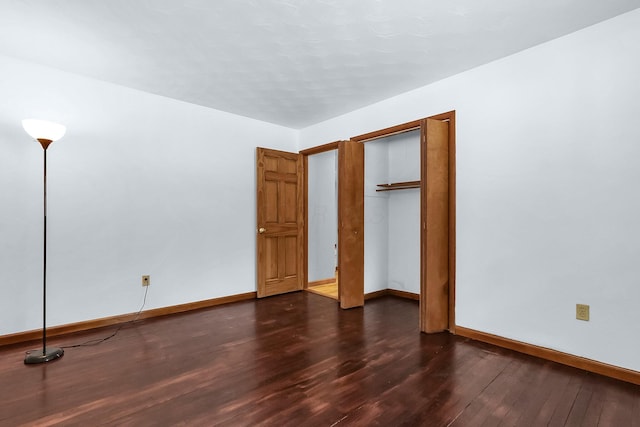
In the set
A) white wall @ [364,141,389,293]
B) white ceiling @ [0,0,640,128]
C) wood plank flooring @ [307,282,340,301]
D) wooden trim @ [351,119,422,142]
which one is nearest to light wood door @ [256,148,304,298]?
wood plank flooring @ [307,282,340,301]

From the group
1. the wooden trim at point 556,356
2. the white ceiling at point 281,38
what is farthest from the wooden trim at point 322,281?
the white ceiling at point 281,38

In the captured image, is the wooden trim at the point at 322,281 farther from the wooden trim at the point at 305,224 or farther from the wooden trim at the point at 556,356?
the wooden trim at the point at 556,356

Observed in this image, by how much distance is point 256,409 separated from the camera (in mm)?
1812

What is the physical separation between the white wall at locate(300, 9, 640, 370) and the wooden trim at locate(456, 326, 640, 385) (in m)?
0.05

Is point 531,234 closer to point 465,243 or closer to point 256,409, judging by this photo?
point 465,243

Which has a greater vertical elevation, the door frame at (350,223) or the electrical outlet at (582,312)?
the door frame at (350,223)

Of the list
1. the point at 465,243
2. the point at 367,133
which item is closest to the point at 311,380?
the point at 465,243

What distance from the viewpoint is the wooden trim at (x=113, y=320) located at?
9.27ft

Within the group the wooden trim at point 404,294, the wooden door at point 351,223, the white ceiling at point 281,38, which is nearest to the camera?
the white ceiling at point 281,38

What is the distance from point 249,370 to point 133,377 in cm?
82

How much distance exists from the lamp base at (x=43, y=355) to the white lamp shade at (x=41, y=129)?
1.76 meters

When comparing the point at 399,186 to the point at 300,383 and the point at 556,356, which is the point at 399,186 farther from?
the point at 300,383

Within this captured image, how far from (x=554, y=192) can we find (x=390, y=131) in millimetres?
1767

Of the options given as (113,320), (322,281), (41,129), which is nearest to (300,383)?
(113,320)
